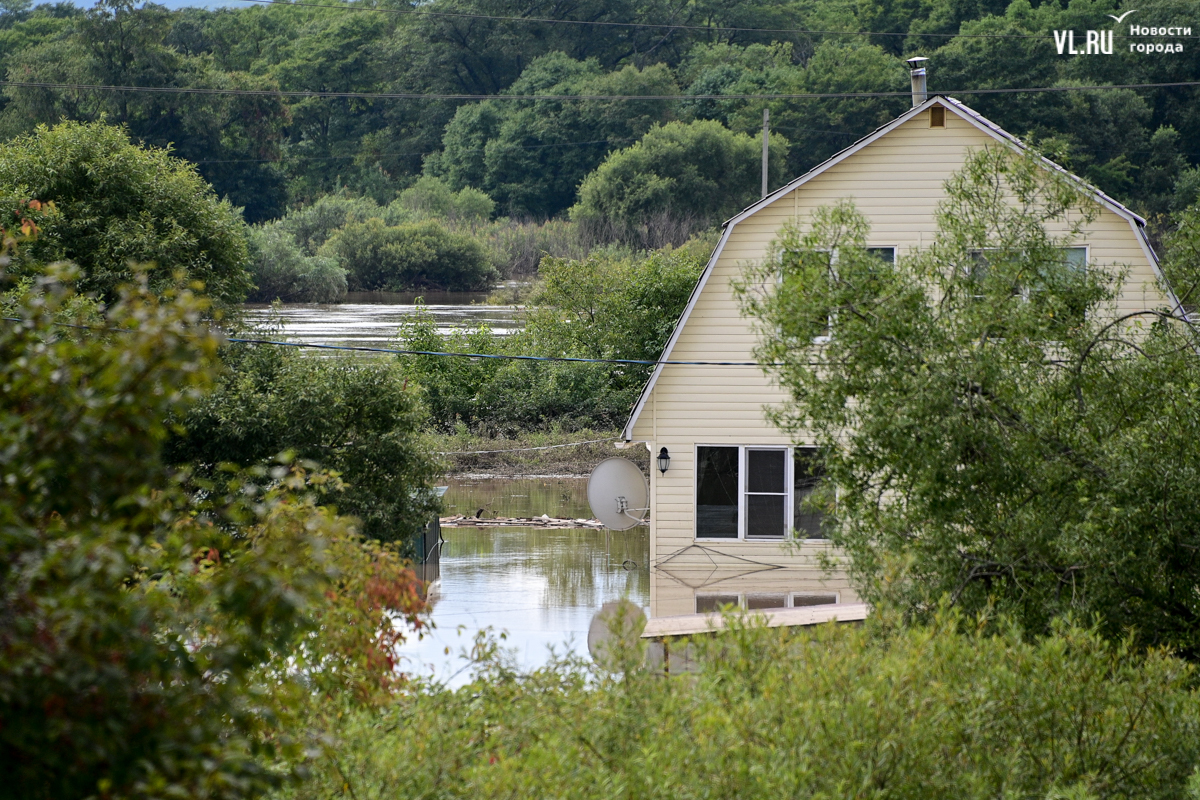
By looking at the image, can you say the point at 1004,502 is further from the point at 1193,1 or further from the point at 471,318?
the point at 1193,1

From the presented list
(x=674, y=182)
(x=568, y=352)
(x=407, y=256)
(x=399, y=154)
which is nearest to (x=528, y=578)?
(x=568, y=352)

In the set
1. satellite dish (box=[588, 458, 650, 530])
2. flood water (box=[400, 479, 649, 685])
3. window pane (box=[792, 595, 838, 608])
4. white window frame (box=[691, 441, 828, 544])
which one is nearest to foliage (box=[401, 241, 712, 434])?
flood water (box=[400, 479, 649, 685])

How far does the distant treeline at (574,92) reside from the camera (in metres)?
68.0

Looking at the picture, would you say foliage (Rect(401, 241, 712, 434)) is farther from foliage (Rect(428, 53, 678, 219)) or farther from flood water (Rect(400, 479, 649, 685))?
foliage (Rect(428, 53, 678, 219))

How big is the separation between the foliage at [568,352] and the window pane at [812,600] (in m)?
11.9

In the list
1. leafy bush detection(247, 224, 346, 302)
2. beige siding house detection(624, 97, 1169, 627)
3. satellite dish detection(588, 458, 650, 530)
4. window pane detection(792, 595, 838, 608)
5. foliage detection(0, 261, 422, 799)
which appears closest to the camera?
foliage detection(0, 261, 422, 799)

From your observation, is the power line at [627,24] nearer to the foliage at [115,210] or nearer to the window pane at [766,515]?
the foliage at [115,210]

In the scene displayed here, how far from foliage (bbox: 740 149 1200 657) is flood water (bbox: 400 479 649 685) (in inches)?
177

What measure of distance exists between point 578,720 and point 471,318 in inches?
1771

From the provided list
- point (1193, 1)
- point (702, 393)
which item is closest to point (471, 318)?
point (702, 393)

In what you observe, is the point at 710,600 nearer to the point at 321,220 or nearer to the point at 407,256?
the point at 407,256

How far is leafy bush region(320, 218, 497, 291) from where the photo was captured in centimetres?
6969

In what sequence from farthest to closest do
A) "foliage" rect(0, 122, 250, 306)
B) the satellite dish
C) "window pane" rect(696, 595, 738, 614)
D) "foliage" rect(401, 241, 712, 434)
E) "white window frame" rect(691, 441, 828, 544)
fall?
"foliage" rect(401, 241, 712, 434) → "foliage" rect(0, 122, 250, 306) → the satellite dish → "white window frame" rect(691, 441, 828, 544) → "window pane" rect(696, 595, 738, 614)

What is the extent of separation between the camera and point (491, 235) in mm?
78438
